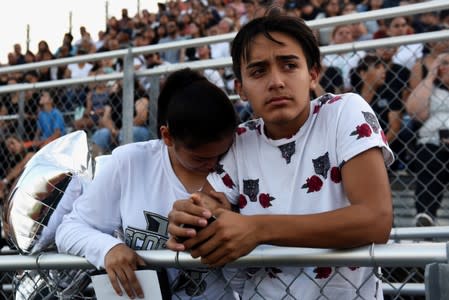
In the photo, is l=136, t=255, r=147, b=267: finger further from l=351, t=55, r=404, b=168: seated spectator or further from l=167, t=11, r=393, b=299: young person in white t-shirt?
Result: l=351, t=55, r=404, b=168: seated spectator

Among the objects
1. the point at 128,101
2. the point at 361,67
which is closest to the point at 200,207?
the point at 128,101

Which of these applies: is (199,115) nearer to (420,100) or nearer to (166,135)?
(166,135)

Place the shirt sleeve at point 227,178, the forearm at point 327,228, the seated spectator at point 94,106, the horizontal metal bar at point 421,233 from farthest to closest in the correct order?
the seated spectator at point 94,106, the horizontal metal bar at point 421,233, the shirt sleeve at point 227,178, the forearm at point 327,228

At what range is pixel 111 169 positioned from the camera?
80.1 inches

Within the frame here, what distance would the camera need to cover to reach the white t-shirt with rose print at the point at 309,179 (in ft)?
5.39

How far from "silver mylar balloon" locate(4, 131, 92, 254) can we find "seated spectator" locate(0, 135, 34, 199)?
9.63ft

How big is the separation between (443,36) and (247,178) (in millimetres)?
1860

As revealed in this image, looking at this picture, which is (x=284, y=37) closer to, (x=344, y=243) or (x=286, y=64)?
(x=286, y=64)

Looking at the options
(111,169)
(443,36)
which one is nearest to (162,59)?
(443,36)

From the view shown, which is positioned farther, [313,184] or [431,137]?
[431,137]

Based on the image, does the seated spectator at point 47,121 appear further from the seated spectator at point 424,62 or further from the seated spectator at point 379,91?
the seated spectator at point 424,62

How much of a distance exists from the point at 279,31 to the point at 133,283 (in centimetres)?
73

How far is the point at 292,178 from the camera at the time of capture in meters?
1.74

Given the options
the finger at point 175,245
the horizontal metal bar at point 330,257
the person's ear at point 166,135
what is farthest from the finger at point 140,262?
the person's ear at point 166,135
